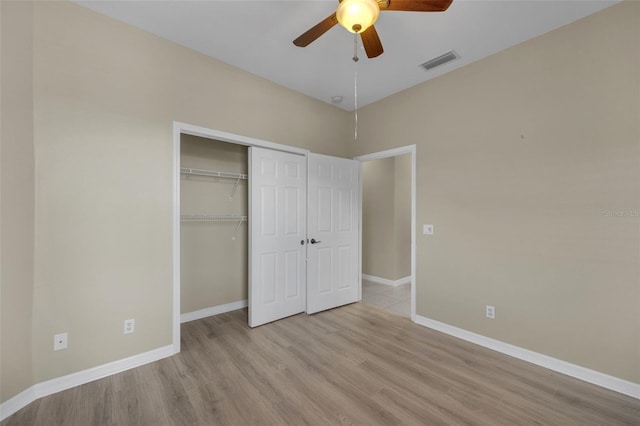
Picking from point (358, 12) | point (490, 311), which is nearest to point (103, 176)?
point (358, 12)

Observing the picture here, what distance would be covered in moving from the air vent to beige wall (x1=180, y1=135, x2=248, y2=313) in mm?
2541

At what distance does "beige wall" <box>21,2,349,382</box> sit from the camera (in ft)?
Result: 6.40

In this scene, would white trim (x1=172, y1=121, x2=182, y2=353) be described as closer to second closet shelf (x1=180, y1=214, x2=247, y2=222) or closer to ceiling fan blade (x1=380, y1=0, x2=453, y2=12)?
second closet shelf (x1=180, y1=214, x2=247, y2=222)

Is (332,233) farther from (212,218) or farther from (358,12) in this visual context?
(358,12)

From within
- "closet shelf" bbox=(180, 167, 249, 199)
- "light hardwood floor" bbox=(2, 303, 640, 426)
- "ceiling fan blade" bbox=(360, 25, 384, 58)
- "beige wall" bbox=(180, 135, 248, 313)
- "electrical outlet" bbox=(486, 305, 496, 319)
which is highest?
"ceiling fan blade" bbox=(360, 25, 384, 58)

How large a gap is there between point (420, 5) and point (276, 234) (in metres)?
2.56

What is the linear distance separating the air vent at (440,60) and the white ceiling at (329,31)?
59 millimetres

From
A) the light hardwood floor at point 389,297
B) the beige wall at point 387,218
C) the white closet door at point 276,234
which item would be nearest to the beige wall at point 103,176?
the white closet door at point 276,234

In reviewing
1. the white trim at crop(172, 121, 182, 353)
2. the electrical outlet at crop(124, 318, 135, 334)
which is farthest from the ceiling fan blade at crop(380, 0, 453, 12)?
the electrical outlet at crop(124, 318, 135, 334)

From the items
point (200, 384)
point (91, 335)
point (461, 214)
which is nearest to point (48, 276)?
point (91, 335)

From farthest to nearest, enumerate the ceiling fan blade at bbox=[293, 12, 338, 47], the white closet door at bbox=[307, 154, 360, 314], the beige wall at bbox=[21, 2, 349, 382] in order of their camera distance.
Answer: the white closet door at bbox=[307, 154, 360, 314], the beige wall at bbox=[21, 2, 349, 382], the ceiling fan blade at bbox=[293, 12, 338, 47]

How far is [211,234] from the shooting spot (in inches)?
137

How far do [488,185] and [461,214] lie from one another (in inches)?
15.8

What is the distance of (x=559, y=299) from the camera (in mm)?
2270
